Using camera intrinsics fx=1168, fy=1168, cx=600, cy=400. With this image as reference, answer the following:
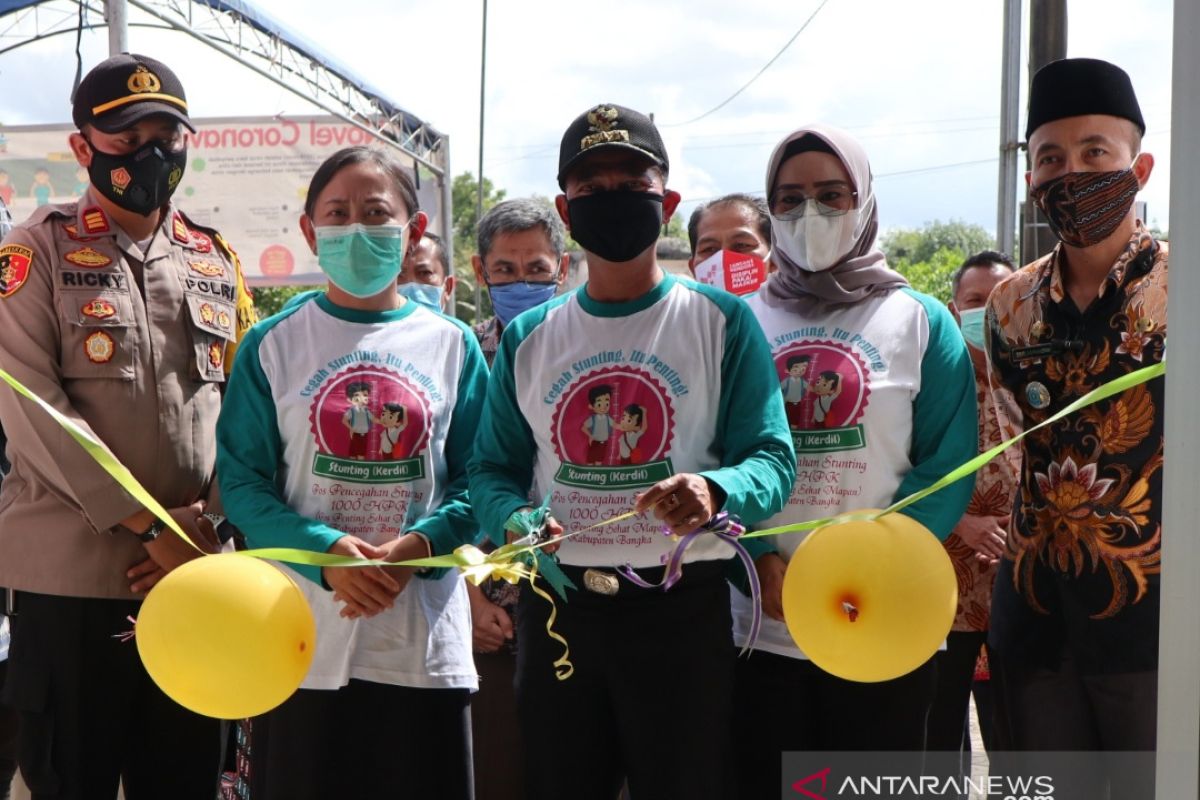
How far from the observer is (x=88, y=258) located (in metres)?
3.41

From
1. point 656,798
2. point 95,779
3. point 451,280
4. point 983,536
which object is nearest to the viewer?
point 656,798

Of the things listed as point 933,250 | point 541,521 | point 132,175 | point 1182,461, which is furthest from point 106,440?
point 933,250

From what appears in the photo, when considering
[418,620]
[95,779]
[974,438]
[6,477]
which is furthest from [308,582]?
[974,438]

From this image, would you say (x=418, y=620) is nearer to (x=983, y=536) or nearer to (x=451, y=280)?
(x=983, y=536)

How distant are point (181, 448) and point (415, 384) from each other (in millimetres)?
819

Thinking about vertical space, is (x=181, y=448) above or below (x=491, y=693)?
above

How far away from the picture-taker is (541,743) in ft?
9.43

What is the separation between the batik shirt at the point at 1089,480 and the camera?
287 centimetres

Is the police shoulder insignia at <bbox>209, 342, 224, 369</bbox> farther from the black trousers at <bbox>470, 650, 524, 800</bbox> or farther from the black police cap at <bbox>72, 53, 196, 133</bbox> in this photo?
the black trousers at <bbox>470, 650, 524, 800</bbox>

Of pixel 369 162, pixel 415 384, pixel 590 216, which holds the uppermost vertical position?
pixel 369 162

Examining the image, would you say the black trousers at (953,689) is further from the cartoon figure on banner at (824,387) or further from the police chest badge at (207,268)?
the police chest badge at (207,268)

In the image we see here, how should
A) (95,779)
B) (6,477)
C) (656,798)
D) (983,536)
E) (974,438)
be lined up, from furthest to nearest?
1. (983,536)
2. (6,477)
3. (95,779)
4. (974,438)
5. (656,798)

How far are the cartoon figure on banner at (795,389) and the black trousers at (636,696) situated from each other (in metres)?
0.46

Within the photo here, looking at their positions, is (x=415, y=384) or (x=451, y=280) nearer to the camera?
(x=415, y=384)
